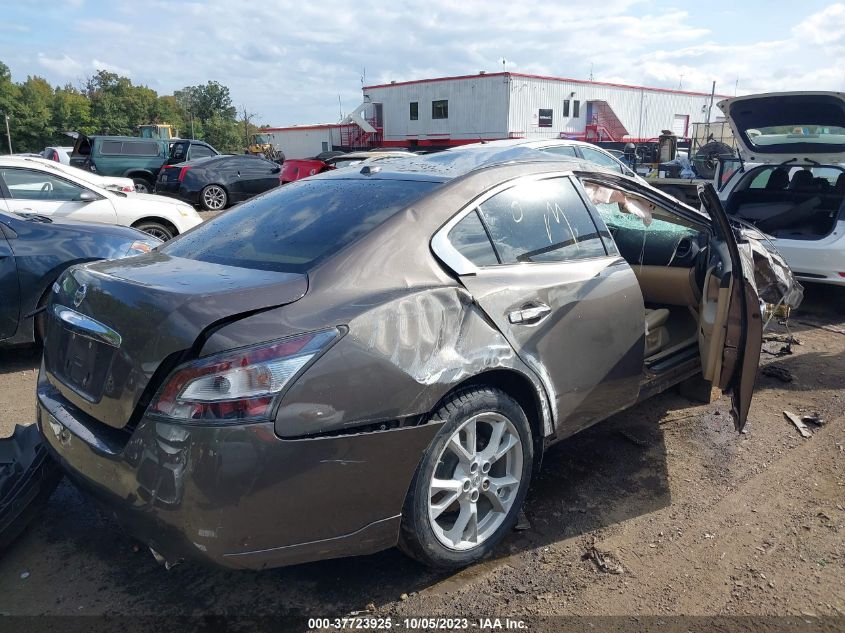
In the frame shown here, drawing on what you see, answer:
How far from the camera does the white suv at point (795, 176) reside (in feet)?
20.5

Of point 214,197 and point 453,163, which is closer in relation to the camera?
point 453,163

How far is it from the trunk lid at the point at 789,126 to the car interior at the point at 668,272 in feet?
10.3

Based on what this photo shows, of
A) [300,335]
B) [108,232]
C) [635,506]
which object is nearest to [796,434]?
[635,506]

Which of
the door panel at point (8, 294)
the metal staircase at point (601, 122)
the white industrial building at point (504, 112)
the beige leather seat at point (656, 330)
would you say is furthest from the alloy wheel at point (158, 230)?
the metal staircase at point (601, 122)

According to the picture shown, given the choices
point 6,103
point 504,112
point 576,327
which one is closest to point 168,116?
point 6,103

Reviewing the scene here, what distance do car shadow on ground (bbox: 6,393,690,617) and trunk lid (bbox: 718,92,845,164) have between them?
457 centimetres

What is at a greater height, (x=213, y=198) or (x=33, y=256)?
(x=33, y=256)

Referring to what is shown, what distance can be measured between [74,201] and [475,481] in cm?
692

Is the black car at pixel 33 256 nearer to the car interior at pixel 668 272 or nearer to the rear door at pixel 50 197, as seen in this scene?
the rear door at pixel 50 197

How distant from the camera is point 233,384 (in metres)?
2.02

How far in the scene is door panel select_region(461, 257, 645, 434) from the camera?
2.71m

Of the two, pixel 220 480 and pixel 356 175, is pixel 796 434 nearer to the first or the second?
pixel 356 175

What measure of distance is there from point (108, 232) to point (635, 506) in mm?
4503

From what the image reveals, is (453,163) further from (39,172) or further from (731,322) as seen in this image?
(39,172)
